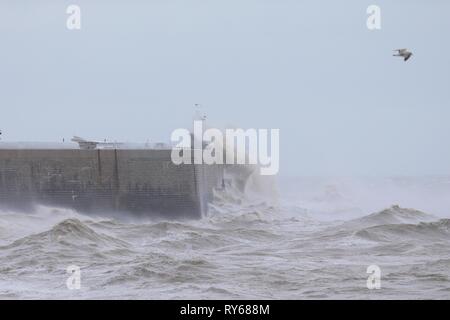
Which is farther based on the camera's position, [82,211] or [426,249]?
[82,211]

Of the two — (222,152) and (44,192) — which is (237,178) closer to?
(222,152)

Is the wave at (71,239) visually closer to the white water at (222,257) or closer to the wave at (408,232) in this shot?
the white water at (222,257)

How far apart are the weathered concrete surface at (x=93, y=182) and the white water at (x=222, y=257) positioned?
1.87 ft

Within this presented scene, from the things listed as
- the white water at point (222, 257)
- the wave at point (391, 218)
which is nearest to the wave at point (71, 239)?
the white water at point (222, 257)

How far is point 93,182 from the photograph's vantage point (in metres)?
26.6

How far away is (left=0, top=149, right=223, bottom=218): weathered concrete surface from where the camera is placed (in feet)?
86.8

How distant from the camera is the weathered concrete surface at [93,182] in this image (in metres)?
26.5

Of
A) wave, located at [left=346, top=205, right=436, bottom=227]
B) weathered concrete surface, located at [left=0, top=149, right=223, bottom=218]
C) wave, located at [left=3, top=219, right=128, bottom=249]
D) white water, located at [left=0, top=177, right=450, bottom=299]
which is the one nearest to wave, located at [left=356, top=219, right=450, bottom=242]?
white water, located at [left=0, top=177, right=450, bottom=299]

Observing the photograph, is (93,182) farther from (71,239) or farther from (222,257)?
(222,257)

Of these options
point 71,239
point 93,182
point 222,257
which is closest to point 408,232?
point 222,257

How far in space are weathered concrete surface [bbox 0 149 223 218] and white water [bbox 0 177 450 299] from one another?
0.57 m
